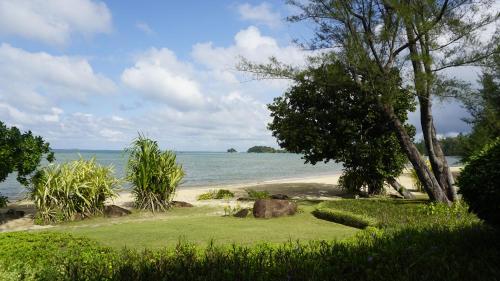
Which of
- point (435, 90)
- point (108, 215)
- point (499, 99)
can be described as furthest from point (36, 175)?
point (499, 99)

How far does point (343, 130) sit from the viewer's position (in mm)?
18578

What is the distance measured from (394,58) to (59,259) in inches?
515

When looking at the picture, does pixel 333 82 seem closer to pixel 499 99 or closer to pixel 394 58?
pixel 394 58

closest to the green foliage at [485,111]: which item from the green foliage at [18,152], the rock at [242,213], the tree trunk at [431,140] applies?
the tree trunk at [431,140]

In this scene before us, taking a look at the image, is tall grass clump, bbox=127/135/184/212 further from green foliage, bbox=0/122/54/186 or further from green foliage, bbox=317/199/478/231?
green foliage, bbox=317/199/478/231

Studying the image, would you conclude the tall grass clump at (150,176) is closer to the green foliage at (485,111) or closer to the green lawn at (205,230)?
the green lawn at (205,230)

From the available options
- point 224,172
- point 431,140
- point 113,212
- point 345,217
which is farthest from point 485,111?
point 224,172

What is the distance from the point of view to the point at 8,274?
5.12 metres

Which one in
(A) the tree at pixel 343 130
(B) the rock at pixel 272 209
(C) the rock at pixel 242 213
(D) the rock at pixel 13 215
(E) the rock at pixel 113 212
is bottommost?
(D) the rock at pixel 13 215

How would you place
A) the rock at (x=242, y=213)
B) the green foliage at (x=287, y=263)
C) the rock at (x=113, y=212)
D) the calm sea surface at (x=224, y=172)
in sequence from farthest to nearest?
the calm sea surface at (x=224, y=172)
the rock at (x=113, y=212)
the rock at (x=242, y=213)
the green foliage at (x=287, y=263)

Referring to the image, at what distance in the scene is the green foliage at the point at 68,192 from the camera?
41.9 ft

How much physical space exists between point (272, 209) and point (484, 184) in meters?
6.77

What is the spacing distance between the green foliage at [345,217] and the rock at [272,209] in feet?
2.69

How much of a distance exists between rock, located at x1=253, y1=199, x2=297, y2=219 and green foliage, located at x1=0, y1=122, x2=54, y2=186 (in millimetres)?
6234
